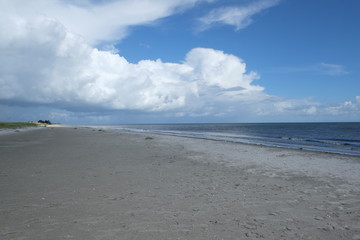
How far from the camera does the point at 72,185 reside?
34.7 feet

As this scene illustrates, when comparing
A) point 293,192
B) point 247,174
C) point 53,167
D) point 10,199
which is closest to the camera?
point 10,199

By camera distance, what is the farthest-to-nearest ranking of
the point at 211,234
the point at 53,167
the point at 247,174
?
the point at 53,167
the point at 247,174
the point at 211,234

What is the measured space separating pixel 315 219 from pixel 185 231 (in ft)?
12.6

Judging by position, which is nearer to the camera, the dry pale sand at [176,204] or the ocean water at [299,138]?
the dry pale sand at [176,204]

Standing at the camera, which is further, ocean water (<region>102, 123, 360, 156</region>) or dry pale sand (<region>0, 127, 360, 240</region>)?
ocean water (<region>102, 123, 360, 156</region>)

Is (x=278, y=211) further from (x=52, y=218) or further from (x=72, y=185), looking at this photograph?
(x=72, y=185)

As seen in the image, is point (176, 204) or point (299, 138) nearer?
point (176, 204)

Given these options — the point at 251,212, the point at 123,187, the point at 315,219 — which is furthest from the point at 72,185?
the point at 315,219

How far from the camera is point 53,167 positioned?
14820mm

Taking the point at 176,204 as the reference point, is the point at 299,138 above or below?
below

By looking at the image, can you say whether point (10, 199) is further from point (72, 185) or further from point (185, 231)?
point (185, 231)

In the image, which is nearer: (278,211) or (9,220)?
(9,220)

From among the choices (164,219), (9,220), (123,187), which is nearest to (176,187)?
(123,187)

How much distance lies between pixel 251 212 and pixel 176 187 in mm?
3770
